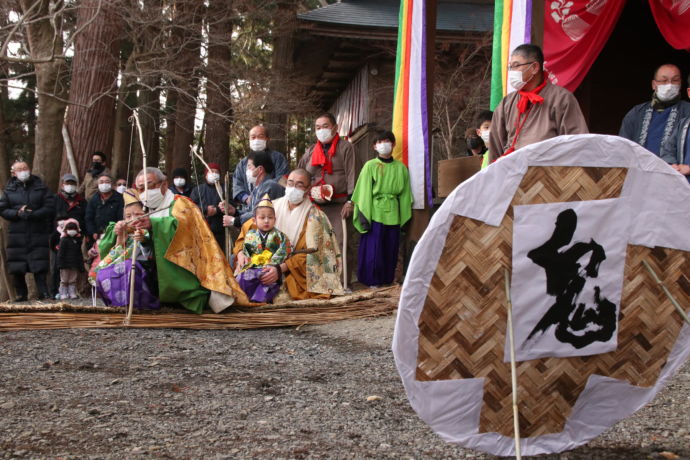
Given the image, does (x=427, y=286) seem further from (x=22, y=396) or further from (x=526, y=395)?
(x=22, y=396)

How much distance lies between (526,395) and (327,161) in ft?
19.5

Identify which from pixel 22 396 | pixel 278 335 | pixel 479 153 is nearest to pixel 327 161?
pixel 479 153

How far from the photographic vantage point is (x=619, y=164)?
81.0 inches

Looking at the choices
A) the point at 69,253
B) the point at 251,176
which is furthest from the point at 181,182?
the point at 69,253

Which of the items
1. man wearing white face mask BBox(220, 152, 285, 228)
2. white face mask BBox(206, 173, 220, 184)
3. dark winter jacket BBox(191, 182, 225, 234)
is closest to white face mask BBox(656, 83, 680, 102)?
man wearing white face mask BBox(220, 152, 285, 228)

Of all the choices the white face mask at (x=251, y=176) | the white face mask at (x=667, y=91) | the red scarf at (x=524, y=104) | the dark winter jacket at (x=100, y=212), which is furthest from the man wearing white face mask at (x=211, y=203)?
the white face mask at (x=667, y=91)

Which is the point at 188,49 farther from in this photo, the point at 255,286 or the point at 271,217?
the point at 255,286

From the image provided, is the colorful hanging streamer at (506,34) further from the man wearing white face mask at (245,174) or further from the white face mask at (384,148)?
the man wearing white face mask at (245,174)

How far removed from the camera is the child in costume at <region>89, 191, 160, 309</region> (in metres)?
5.77

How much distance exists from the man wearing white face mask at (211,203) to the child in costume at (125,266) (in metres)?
2.13

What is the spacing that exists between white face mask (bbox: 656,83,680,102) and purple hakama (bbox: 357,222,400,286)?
332cm

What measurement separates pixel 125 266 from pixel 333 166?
2.89 metres

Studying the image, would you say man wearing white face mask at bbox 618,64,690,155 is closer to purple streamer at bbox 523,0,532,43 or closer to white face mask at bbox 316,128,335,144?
purple streamer at bbox 523,0,532,43

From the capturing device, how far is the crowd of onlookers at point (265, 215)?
21.6 feet
